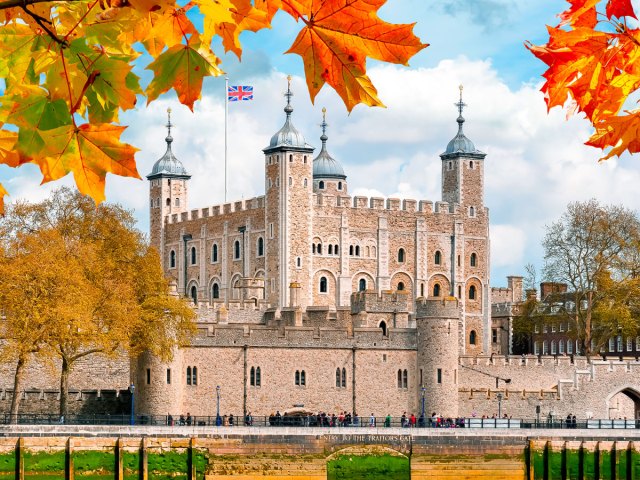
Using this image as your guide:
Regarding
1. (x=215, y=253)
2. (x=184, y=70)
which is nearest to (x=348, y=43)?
(x=184, y=70)

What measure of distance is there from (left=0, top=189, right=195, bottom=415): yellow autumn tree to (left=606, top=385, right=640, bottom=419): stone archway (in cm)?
1917

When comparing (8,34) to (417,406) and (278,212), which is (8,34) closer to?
(417,406)

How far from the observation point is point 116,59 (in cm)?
369

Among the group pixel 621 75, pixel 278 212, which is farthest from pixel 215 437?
pixel 621 75

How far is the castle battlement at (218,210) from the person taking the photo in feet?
221

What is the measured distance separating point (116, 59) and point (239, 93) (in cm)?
5874

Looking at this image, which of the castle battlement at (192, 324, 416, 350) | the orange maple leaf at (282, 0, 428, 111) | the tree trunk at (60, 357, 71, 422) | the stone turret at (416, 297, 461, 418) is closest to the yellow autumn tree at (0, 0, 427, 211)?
the orange maple leaf at (282, 0, 428, 111)

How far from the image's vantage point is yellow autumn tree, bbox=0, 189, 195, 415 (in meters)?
39.2

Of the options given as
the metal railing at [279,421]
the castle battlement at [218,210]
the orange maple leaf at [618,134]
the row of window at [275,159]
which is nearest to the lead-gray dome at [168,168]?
the castle battlement at [218,210]

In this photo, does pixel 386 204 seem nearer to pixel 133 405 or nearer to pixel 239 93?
pixel 239 93

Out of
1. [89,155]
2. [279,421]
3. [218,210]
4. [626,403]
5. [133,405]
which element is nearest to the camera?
[89,155]

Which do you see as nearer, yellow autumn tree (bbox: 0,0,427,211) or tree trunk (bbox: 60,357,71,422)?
yellow autumn tree (bbox: 0,0,427,211)

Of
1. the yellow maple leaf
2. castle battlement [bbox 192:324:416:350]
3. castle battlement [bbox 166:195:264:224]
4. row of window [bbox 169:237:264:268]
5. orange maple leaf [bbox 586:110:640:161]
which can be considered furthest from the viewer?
castle battlement [bbox 166:195:264:224]

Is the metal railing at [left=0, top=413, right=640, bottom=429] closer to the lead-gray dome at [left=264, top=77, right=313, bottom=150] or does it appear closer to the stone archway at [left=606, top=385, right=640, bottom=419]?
the stone archway at [left=606, top=385, right=640, bottom=419]
